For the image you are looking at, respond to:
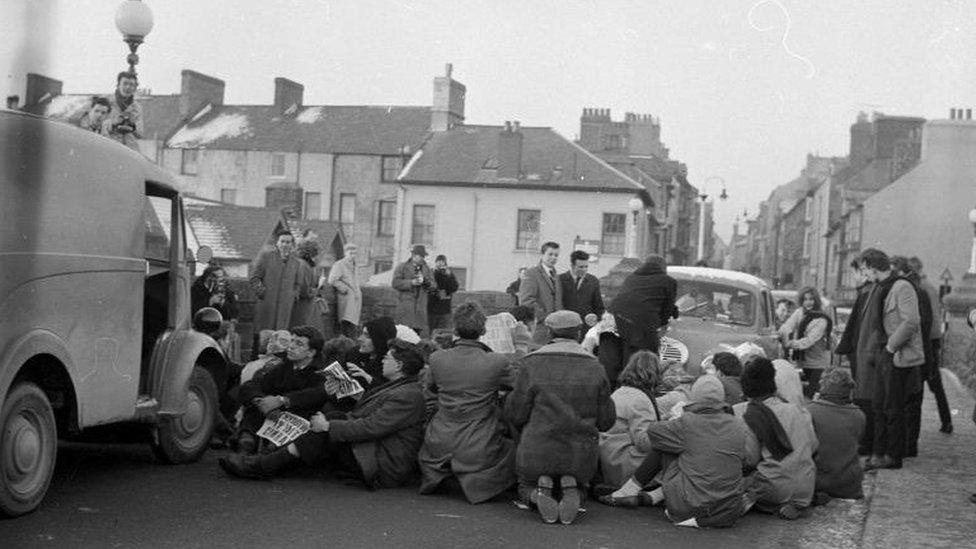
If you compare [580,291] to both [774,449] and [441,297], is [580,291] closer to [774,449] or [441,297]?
[441,297]

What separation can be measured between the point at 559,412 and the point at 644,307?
438cm

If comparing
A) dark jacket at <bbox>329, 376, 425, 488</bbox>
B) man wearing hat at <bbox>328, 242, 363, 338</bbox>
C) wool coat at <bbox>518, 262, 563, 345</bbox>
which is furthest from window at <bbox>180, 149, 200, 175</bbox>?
dark jacket at <bbox>329, 376, 425, 488</bbox>

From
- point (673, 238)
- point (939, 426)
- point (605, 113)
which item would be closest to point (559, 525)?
point (939, 426)

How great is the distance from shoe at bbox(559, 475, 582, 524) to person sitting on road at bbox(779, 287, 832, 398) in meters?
7.58

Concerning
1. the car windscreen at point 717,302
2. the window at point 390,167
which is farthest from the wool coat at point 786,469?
the window at point 390,167

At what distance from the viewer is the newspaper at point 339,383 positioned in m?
9.99

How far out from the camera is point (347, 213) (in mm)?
64562

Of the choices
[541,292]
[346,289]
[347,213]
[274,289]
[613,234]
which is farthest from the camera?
[347,213]

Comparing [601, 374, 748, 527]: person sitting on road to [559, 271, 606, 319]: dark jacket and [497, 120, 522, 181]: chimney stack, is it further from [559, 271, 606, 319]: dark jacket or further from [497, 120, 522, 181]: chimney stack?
[497, 120, 522, 181]: chimney stack

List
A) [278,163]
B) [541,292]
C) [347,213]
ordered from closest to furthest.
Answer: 1. [541,292]
2. [347,213]
3. [278,163]

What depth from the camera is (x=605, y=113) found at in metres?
73.4

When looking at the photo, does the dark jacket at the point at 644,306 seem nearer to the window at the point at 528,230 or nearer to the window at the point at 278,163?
the window at the point at 528,230

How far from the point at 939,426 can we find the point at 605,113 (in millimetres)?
58706

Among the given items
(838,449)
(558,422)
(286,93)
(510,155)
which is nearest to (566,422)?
(558,422)
